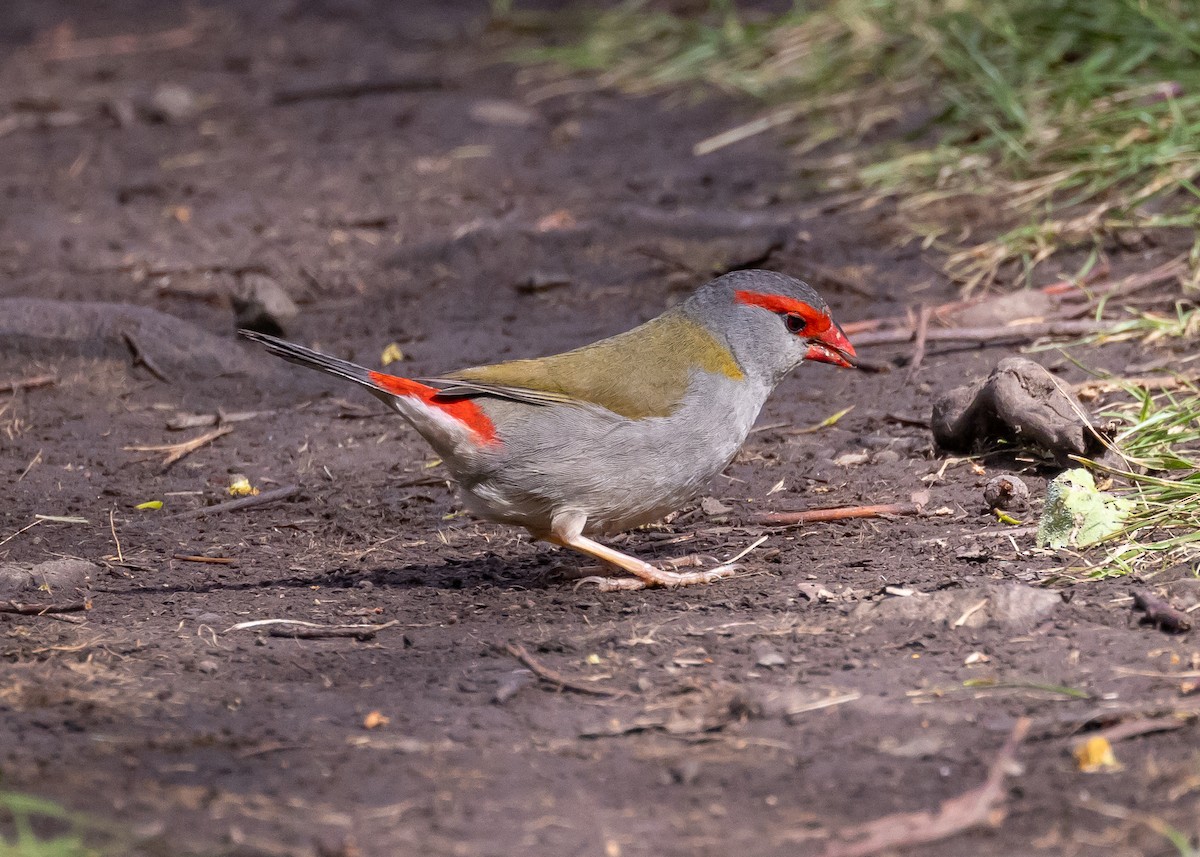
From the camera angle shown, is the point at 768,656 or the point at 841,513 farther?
the point at 841,513

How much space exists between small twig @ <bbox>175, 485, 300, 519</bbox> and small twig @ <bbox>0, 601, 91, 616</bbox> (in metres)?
0.84

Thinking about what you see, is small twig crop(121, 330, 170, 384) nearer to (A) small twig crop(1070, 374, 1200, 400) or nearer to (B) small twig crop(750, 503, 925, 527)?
(B) small twig crop(750, 503, 925, 527)

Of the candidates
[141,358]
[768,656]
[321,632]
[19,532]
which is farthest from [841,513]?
[141,358]

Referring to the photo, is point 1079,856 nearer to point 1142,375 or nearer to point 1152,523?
point 1152,523

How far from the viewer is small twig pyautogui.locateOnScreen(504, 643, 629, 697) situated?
3.26 meters

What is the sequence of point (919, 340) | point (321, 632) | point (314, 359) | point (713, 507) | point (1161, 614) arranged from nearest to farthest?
point (1161, 614), point (321, 632), point (314, 359), point (713, 507), point (919, 340)

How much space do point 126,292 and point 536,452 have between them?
136 inches

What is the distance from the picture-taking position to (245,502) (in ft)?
15.5

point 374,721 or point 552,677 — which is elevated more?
point 374,721

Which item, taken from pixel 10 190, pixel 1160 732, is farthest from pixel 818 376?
pixel 10 190

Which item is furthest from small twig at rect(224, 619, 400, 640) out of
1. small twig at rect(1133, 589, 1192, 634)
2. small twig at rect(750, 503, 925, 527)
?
small twig at rect(1133, 589, 1192, 634)

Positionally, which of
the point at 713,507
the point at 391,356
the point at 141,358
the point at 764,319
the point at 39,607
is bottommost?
the point at 713,507

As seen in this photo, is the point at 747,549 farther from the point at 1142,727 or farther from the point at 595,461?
the point at 1142,727

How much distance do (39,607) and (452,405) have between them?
1.29 m
